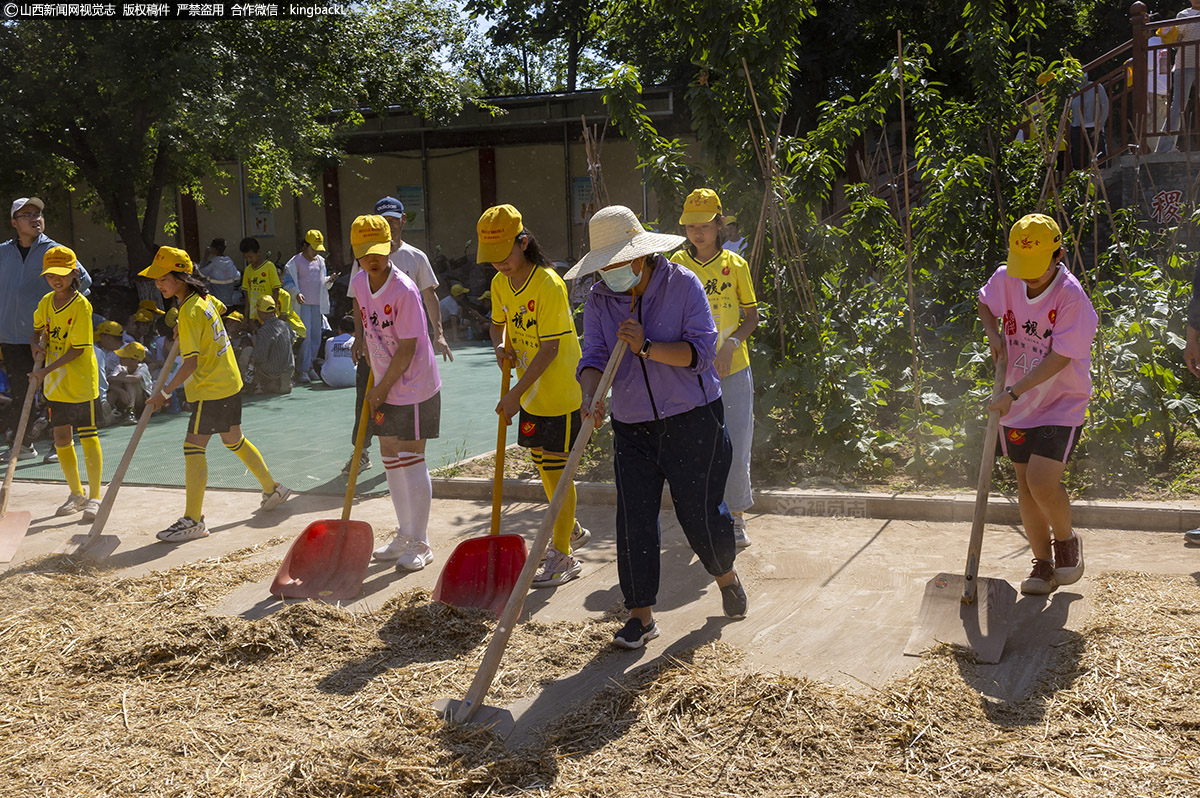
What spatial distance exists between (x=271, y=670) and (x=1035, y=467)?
3.31 meters

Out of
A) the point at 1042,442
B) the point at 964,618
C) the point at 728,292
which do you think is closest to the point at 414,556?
the point at 728,292

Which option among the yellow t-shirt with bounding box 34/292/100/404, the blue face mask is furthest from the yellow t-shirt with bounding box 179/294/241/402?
the blue face mask

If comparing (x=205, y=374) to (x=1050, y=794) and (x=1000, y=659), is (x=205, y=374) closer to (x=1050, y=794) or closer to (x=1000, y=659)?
(x=1000, y=659)

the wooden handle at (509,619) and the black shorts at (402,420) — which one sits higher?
the black shorts at (402,420)

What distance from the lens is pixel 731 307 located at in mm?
5465

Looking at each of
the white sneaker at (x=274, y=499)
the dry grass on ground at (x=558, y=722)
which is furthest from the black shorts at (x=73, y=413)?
the dry grass on ground at (x=558, y=722)

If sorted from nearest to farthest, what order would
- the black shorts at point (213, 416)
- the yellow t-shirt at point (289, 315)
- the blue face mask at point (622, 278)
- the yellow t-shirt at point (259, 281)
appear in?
1. the blue face mask at point (622, 278)
2. the black shorts at point (213, 416)
3. the yellow t-shirt at point (289, 315)
4. the yellow t-shirt at point (259, 281)

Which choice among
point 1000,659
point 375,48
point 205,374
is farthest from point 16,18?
point 1000,659

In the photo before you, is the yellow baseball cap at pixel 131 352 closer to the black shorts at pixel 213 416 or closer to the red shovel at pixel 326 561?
the black shorts at pixel 213 416

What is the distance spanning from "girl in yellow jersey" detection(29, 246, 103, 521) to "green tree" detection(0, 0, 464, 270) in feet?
21.9

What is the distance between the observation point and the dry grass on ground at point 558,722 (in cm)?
319

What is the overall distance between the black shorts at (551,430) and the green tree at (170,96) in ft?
31.9

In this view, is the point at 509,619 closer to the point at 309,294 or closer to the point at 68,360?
the point at 68,360

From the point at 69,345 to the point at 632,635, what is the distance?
4668 mm
